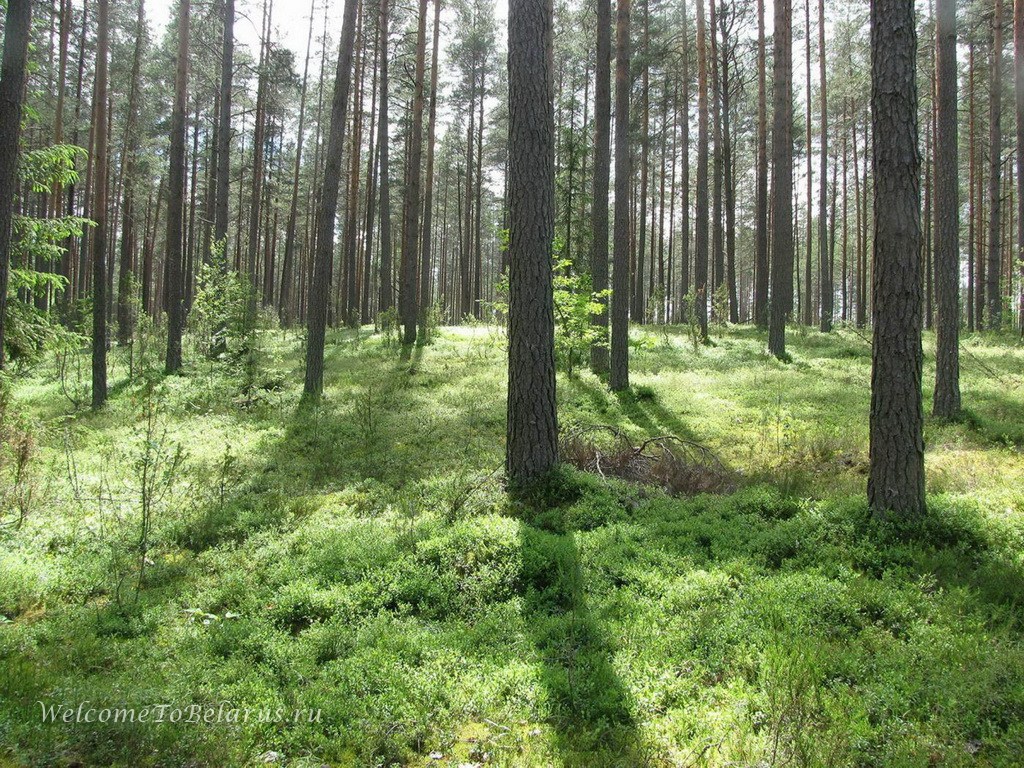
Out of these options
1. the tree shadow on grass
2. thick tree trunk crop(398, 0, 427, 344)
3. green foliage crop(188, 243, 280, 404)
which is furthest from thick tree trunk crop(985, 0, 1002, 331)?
green foliage crop(188, 243, 280, 404)

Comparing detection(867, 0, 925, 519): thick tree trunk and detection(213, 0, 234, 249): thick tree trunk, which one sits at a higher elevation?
detection(213, 0, 234, 249): thick tree trunk

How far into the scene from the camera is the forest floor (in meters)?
3.18

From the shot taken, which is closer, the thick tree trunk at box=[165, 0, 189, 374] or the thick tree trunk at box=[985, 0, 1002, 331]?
the thick tree trunk at box=[165, 0, 189, 374]

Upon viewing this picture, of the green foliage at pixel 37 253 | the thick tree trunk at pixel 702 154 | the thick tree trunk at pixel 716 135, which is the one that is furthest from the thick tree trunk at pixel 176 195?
the thick tree trunk at pixel 716 135

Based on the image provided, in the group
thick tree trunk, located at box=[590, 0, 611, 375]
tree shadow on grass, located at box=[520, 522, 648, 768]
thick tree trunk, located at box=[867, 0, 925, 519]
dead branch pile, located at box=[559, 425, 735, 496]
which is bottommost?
tree shadow on grass, located at box=[520, 522, 648, 768]

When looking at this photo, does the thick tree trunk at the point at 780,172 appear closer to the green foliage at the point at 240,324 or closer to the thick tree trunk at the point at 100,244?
the green foliage at the point at 240,324

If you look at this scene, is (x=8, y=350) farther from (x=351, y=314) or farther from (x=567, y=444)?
(x=351, y=314)

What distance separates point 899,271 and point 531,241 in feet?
12.2

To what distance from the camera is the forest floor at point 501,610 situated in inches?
125

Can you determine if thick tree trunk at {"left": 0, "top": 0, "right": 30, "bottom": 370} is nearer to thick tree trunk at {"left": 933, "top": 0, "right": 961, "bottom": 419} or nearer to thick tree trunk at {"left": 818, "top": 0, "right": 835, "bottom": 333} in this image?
thick tree trunk at {"left": 933, "top": 0, "right": 961, "bottom": 419}

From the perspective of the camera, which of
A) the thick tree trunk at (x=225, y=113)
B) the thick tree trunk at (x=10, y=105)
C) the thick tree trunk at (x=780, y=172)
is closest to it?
the thick tree trunk at (x=10, y=105)

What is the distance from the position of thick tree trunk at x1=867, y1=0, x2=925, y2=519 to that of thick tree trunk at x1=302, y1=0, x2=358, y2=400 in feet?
31.4

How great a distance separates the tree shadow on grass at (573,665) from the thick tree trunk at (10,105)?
6.37m

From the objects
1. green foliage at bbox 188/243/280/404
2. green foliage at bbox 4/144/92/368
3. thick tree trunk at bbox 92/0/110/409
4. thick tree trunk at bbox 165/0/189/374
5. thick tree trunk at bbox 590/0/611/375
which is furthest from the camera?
thick tree trunk at bbox 165/0/189/374
